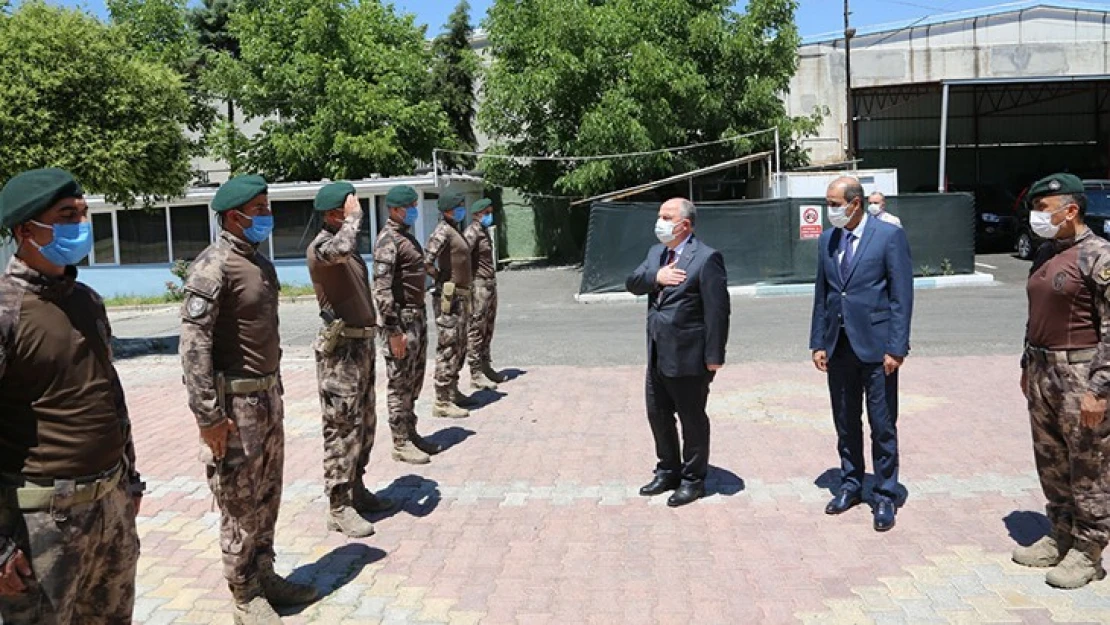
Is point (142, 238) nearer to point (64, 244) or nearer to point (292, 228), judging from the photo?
point (292, 228)

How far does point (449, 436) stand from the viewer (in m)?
7.97

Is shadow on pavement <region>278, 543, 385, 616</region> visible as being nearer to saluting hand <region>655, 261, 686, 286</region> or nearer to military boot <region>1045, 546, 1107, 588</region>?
saluting hand <region>655, 261, 686, 286</region>

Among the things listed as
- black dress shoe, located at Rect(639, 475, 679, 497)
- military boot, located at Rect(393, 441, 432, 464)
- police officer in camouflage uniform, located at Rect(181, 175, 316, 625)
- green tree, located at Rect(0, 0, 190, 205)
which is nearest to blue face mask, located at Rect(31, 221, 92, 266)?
police officer in camouflage uniform, located at Rect(181, 175, 316, 625)

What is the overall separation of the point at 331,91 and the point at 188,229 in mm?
5489

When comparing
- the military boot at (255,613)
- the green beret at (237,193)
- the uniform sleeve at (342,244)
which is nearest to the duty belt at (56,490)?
the military boot at (255,613)

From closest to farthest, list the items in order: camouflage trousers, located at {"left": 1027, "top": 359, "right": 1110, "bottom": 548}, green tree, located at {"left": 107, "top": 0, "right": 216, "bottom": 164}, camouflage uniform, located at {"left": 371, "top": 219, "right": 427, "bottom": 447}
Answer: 1. camouflage trousers, located at {"left": 1027, "top": 359, "right": 1110, "bottom": 548}
2. camouflage uniform, located at {"left": 371, "top": 219, "right": 427, "bottom": 447}
3. green tree, located at {"left": 107, "top": 0, "right": 216, "bottom": 164}

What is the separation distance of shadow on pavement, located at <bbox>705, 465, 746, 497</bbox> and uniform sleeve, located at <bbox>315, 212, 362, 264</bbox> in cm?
285

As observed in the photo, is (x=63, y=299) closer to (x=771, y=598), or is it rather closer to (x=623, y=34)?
(x=771, y=598)

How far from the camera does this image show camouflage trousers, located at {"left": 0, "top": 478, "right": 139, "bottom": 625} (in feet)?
9.64

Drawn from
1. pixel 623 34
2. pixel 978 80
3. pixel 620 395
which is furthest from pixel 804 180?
pixel 620 395

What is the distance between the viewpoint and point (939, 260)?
62.7 feet

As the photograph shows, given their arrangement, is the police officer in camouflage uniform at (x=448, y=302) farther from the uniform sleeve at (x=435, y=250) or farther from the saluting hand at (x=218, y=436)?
the saluting hand at (x=218, y=436)

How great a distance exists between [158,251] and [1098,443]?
23.6m

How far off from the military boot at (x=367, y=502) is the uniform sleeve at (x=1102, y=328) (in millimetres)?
4141
